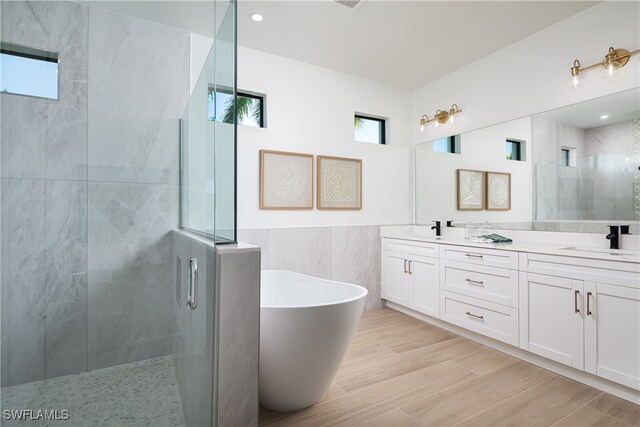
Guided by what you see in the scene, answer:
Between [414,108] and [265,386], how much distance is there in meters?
3.60

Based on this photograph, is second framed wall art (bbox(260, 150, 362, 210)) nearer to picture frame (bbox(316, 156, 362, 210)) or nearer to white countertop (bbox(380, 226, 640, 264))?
picture frame (bbox(316, 156, 362, 210))

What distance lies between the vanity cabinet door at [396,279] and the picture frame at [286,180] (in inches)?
42.9

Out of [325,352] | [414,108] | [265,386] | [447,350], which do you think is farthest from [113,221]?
[414,108]

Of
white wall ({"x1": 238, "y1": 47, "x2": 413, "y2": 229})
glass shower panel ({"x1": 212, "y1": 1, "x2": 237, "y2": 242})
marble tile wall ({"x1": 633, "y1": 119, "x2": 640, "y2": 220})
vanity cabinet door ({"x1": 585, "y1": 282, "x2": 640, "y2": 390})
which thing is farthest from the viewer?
white wall ({"x1": 238, "y1": 47, "x2": 413, "y2": 229})

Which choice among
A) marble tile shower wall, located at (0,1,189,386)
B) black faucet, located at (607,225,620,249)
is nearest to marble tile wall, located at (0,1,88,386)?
marble tile shower wall, located at (0,1,189,386)

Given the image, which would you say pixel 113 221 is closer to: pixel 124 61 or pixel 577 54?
pixel 124 61

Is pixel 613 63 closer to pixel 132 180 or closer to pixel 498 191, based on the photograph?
pixel 498 191

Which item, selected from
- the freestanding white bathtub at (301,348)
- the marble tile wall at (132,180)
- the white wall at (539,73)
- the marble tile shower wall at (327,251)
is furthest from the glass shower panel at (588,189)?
the marble tile wall at (132,180)

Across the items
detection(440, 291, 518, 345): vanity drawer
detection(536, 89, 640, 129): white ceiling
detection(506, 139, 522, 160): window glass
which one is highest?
detection(536, 89, 640, 129): white ceiling

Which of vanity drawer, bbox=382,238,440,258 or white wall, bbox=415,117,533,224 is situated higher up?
white wall, bbox=415,117,533,224

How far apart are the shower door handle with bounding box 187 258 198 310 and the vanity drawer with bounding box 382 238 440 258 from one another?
2.24 meters

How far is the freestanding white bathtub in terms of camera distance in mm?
1618

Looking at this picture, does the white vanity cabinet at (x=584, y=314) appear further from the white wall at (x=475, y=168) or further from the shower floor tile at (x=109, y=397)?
the shower floor tile at (x=109, y=397)

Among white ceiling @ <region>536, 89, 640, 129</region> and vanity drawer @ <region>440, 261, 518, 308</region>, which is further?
vanity drawer @ <region>440, 261, 518, 308</region>
